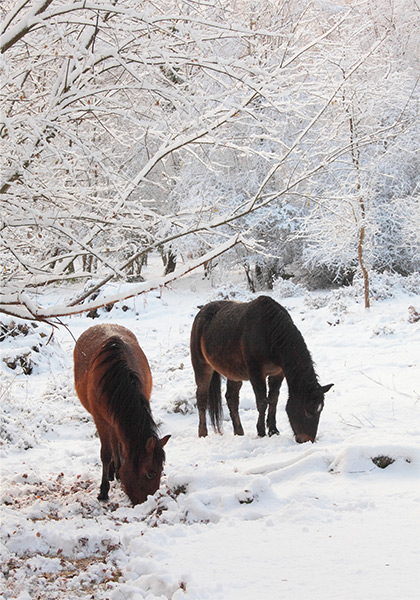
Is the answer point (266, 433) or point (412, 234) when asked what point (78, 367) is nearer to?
point (266, 433)

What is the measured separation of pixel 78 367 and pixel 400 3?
21.7m

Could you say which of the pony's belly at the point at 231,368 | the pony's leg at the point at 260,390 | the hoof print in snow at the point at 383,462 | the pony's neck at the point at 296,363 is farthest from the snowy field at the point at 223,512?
the pony's belly at the point at 231,368

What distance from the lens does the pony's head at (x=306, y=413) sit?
5309 millimetres

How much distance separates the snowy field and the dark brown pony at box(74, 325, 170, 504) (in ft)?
0.57

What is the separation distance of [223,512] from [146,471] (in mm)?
709

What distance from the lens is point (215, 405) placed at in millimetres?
6832

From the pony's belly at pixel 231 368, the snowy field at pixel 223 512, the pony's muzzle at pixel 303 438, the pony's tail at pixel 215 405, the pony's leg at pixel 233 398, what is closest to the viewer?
the snowy field at pixel 223 512

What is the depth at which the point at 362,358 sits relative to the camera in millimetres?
9656

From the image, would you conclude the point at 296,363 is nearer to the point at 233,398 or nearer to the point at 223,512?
the point at 233,398

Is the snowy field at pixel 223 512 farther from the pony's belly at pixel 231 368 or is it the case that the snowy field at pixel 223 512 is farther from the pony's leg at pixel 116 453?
the pony's belly at pixel 231 368

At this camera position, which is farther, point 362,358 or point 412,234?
point 412,234

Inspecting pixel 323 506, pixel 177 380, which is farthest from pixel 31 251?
pixel 177 380

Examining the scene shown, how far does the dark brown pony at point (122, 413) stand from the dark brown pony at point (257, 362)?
147 centimetres

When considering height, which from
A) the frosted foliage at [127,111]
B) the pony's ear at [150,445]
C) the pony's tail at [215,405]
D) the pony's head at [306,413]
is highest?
the frosted foliage at [127,111]
